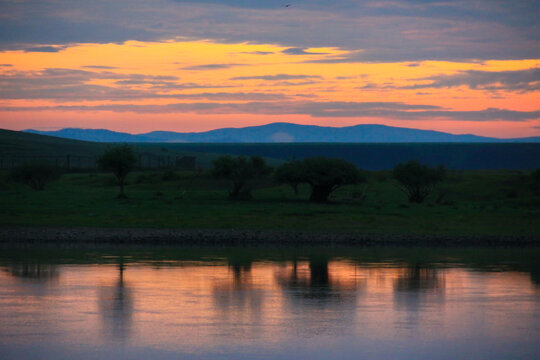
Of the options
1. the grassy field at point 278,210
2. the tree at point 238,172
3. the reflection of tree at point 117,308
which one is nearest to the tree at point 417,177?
the grassy field at point 278,210

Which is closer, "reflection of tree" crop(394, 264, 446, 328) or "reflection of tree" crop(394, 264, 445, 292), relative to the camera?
"reflection of tree" crop(394, 264, 446, 328)

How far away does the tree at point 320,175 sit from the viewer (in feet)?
169

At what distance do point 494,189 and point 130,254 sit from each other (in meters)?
40.9

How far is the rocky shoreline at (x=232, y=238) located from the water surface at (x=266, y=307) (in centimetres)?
535

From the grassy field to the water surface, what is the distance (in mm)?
9987

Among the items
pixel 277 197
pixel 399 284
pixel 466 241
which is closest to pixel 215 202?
pixel 277 197

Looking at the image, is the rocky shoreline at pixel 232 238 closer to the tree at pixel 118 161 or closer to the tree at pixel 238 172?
the tree at pixel 238 172

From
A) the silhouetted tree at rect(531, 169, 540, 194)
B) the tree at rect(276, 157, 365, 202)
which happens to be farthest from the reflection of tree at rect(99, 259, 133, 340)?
the silhouetted tree at rect(531, 169, 540, 194)

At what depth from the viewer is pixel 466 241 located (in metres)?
34.8

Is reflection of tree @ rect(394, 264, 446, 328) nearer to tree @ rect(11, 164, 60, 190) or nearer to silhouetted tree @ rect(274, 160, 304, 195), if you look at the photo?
silhouetted tree @ rect(274, 160, 304, 195)

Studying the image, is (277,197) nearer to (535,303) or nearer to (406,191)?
(406,191)

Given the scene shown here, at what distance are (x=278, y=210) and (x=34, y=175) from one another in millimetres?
25552

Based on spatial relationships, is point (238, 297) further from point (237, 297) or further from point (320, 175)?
point (320, 175)

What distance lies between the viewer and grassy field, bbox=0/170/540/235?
38.5 m
